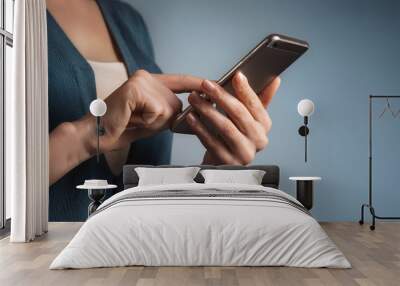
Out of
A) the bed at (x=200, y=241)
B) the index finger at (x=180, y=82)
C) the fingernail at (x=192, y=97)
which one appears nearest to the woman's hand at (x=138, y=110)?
the index finger at (x=180, y=82)

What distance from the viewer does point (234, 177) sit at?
663 cm

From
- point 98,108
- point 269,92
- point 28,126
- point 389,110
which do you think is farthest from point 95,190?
point 389,110

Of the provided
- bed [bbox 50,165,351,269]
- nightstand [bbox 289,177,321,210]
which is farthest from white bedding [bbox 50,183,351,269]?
nightstand [bbox 289,177,321,210]

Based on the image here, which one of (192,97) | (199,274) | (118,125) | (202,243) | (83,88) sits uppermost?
(83,88)

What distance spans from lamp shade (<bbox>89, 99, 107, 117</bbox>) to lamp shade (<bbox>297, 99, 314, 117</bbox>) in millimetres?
2341

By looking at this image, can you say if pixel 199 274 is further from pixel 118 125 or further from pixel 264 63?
pixel 264 63

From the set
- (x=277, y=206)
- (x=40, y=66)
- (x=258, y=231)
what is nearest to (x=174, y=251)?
(x=258, y=231)

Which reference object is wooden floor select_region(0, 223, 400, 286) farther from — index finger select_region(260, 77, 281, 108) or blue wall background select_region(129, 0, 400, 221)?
index finger select_region(260, 77, 281, 108)

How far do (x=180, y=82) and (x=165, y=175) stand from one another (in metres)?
1.27

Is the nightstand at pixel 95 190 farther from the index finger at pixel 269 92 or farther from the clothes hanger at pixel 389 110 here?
the clothes hanger at pixel 389 110

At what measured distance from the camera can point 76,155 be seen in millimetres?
7164

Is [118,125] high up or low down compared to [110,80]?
down

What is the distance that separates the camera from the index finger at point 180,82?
285 inches

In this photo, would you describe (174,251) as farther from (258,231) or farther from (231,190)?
(231,190)
